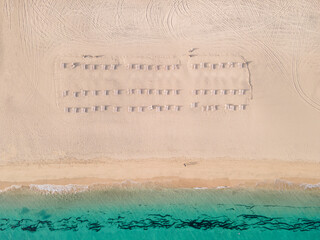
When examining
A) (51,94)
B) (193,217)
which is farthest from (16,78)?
(193,217)

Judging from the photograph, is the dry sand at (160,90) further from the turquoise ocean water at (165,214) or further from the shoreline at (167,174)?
Answer: the turquoise ocean water at (165,214)

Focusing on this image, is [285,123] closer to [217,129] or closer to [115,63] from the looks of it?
[217,129]

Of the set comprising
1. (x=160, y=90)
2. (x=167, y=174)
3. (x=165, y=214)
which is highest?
(x=160, y=90)

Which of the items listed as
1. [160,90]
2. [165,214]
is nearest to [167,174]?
[165,214]

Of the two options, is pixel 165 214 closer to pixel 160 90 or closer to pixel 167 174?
pixel 167 174

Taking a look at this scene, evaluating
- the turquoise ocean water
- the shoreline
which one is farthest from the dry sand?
the turquoise ocean water
